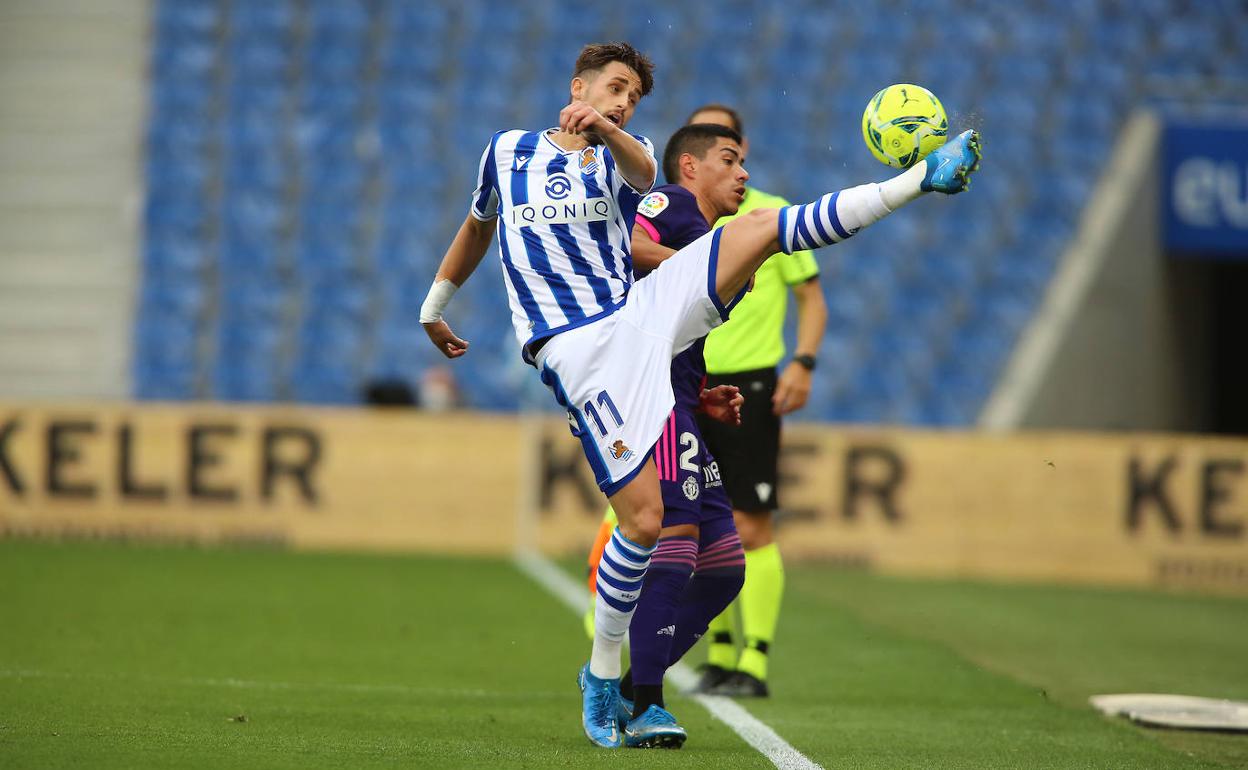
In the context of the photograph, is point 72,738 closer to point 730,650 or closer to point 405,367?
point 730,650

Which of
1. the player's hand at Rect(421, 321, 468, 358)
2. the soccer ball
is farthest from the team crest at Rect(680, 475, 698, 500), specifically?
the soccer ball

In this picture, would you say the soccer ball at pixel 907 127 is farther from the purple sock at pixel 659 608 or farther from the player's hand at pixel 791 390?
the player's hand at pixel 791 390

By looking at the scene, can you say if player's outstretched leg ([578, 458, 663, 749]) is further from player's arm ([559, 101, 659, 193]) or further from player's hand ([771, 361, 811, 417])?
player's hand ([771, 361, 811, 417])

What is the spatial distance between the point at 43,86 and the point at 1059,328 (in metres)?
10.4

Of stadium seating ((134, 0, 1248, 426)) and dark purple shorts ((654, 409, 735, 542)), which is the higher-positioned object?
stadium seating ((134, 0, 1248, 426))

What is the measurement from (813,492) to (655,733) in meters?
8.18

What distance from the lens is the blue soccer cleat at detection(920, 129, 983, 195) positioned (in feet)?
14.1

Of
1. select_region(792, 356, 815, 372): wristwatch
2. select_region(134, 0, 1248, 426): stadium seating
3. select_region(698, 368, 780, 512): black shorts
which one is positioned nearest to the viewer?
select_region(698, 368, 780, 512): black shorts

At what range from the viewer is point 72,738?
4.54 metres

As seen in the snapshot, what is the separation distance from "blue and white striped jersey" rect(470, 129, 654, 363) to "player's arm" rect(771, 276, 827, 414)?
2.01m

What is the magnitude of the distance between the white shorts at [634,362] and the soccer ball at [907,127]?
1.82 ft

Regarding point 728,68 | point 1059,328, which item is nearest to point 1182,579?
point 1059,328

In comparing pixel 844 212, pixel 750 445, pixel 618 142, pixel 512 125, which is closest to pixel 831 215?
pixel 844 212

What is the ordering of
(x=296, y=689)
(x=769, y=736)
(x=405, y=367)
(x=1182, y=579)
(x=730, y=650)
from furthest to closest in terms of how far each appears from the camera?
1. (x=405, y=367)
2. (x=1182, y=579)
3. (x=730, y=650)
4. (x=296, y=689)
5. (x=769, y=736)
